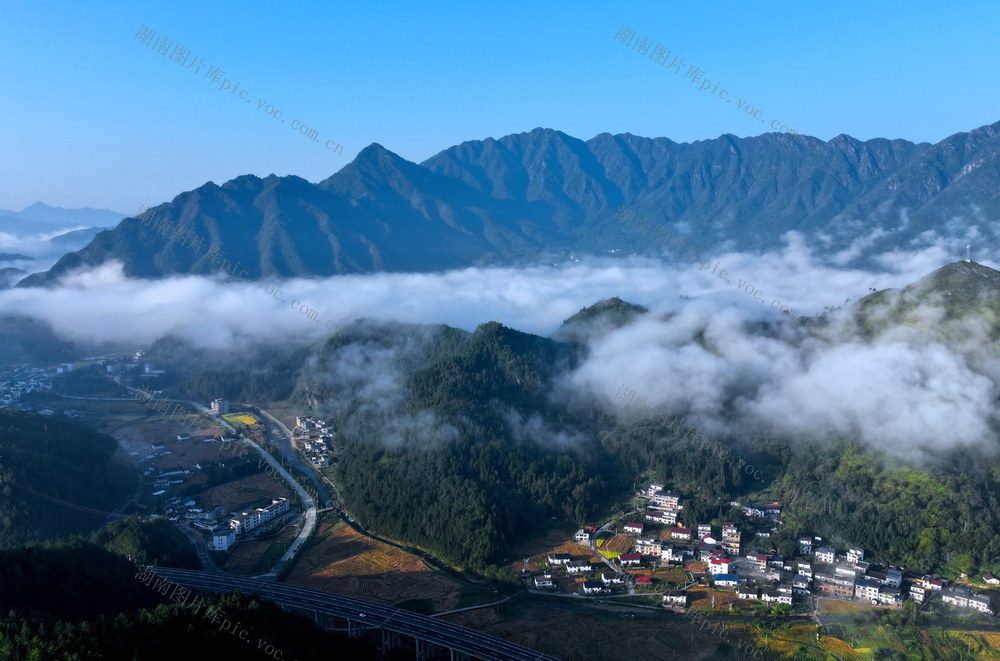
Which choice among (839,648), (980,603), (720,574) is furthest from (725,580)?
(980,603)

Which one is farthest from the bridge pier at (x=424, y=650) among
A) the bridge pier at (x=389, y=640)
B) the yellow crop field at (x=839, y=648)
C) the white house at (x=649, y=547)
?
the yellow crop field at (x=839, y=648)

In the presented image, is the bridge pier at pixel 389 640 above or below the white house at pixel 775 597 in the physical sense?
below

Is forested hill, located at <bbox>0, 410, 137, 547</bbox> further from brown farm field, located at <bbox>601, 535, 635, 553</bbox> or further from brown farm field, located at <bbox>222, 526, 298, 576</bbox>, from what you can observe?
brown farm field, located at <bbox>601, 535, 635, 553</bbox>

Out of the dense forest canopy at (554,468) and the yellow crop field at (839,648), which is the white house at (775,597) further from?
the dense forest canopy at (554,468)

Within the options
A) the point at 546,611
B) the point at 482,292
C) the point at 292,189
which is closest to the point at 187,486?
the point at 546,611

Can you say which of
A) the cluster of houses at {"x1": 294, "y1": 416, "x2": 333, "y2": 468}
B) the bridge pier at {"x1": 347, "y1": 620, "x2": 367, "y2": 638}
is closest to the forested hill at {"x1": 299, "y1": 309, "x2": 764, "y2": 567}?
the cluster of houses at {"x1": 294, "y1": 416, "x2": 333, "y2": 468}

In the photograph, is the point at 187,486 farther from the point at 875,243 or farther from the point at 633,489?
the point at 875,243

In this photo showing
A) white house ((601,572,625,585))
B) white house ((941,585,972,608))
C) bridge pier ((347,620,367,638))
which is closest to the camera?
bridge pier ((347,620,367,638))
